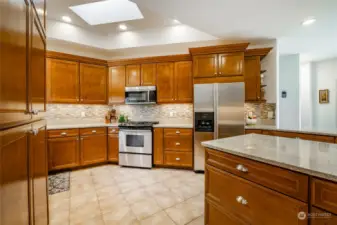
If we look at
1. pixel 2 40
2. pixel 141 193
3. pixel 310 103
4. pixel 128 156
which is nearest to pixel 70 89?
pixel 128 156

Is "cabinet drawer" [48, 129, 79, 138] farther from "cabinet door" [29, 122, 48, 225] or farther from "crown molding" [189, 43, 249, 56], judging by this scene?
"crown molding" [189, 43, 249, 56]

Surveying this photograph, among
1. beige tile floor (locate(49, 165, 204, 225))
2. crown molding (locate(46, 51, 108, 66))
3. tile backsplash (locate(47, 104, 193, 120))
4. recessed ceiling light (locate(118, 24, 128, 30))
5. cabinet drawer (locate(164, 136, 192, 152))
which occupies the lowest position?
beige tile floor (locate(49, 165, 204, 225))

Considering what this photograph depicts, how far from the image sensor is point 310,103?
19.3ft

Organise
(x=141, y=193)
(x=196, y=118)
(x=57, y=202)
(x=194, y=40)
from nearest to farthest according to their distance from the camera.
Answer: (x=57, y=202) → (x=141, y=193) → (x=196, y=118) → (x=194, y=40)

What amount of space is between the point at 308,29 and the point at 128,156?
431 centimetres

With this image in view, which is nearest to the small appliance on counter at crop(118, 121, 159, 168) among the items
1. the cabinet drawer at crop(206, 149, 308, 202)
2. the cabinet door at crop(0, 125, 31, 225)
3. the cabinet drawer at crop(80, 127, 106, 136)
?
the cabinet drawer at crop(80, 127, 106, 136)

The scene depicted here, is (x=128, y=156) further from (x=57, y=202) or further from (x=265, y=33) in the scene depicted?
(x=265, y=33)

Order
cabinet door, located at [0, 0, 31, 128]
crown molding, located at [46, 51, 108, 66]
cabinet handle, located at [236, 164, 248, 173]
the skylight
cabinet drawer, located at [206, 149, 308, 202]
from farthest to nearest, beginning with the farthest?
crown molding, located at [46, 51, 108, 66] < the skylight < cabinet handle, located at [236, 164, 248, 173] < cabinet drawer, located at [206, 149, 308, 202] < cabinet door, located at [0, 0, 31, 128]

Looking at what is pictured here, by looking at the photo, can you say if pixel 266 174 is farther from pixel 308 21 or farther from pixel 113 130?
pixel 113 130

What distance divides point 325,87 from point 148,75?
5553 millimetres

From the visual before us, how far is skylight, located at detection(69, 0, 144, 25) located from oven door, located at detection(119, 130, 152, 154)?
7.65 ft

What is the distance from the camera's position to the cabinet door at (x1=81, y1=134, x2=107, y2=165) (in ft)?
12.5

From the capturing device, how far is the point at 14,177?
78cm

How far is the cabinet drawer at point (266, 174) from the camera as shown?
99cm
